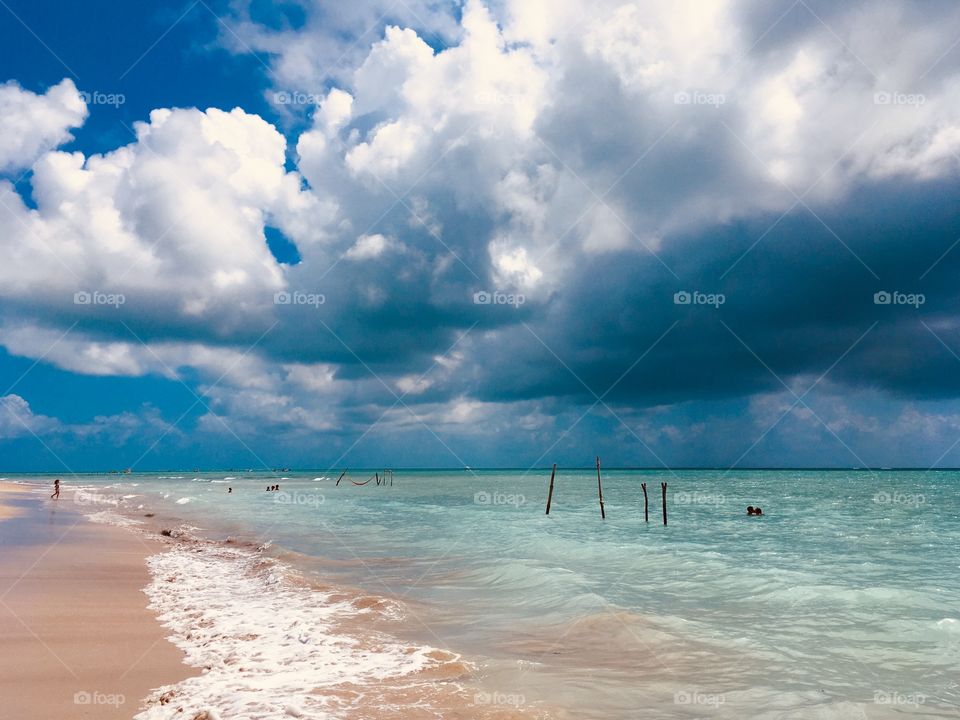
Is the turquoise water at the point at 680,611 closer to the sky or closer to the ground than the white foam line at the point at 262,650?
closer to the ground

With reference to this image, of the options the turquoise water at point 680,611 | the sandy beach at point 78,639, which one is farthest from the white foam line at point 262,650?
the turquoise water at point 680,611

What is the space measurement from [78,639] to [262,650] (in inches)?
109

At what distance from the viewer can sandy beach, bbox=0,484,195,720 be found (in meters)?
6.58

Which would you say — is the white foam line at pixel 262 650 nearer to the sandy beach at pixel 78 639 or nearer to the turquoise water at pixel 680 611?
the sandy beach at pixel 78 639

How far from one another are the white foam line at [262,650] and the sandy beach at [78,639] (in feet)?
1.28

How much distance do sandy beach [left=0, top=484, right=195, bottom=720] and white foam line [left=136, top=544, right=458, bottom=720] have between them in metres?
0.39

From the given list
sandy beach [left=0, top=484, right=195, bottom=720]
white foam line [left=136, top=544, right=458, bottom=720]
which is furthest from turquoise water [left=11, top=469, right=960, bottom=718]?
sandy beach [left=0, top=484, right=195, bottom=720]

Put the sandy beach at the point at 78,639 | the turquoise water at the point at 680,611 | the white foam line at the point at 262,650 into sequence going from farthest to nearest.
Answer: the turquoise water at the point at 680,611
the white foam line at the point at 262,650
the sandy beach at the point at 78,639

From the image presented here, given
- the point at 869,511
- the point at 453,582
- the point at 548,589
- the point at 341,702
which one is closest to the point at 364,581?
the point at 453,582

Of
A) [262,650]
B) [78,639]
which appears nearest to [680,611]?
[262,650]

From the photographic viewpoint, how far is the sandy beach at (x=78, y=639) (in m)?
6.58

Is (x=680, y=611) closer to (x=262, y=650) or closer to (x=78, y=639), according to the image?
(x=262, y=650)

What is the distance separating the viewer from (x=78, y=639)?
8898 millimetres

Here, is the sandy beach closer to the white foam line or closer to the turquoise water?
the white foam line
